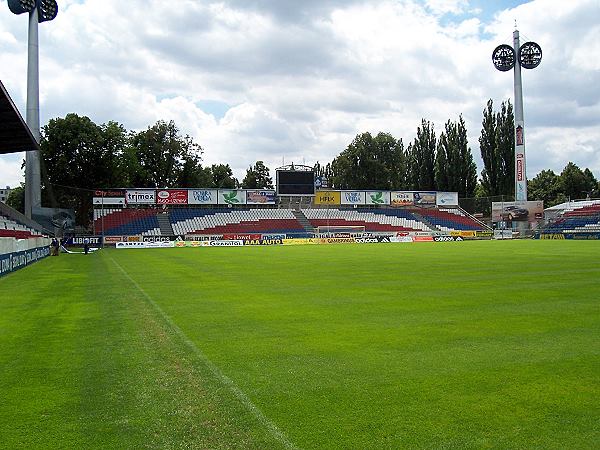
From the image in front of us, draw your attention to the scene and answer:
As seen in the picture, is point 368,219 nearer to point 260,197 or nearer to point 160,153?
point 260,197

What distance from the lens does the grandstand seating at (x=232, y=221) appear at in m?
65.0

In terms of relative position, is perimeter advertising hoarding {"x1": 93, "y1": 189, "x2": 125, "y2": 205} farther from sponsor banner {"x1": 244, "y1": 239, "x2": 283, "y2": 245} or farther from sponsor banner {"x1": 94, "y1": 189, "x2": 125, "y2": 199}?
sponsor banner {"x1": 244, "y1": 239, "x2": 283, "y2": 245}

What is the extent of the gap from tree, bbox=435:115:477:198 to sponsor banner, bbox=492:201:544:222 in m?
18.6

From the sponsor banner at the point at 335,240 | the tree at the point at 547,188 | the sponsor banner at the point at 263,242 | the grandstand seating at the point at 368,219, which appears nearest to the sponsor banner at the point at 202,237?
the sponsor banner at the point at 263,242

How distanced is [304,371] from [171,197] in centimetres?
6294

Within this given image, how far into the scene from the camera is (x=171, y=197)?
2640 inches

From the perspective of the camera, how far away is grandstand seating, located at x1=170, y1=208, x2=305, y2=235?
2559 inches

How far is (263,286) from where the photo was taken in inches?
643

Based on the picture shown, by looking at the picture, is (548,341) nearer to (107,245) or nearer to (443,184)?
(107,245)

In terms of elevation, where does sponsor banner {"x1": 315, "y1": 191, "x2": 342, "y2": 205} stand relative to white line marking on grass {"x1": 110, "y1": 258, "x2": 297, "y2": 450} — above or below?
above

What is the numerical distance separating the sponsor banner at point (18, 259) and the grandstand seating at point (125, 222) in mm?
26439

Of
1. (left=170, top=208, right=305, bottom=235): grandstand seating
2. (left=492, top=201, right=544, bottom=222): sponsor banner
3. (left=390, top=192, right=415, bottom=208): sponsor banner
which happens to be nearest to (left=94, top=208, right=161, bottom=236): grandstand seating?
(left=170, top=208, right=305, bottom=235): grandstand seating

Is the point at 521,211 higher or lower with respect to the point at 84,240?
higher

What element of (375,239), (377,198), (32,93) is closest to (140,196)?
Result: (32,93)
